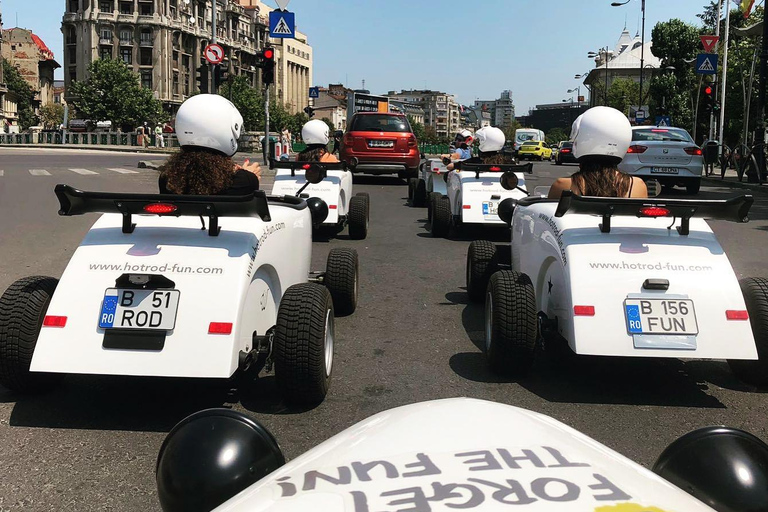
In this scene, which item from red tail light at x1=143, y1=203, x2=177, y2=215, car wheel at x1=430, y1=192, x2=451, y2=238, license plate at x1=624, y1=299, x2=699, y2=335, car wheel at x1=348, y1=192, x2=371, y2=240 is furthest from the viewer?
car wheel at x1=430, y1=192, x2=451, y2=238

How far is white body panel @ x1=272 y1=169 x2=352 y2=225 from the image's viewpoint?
9.59 meters

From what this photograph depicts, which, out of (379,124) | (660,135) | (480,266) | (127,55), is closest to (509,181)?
(480,266)

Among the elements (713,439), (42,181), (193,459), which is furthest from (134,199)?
(42,181)

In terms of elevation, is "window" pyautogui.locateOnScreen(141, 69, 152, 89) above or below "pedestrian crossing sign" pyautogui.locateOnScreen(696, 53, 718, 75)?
above

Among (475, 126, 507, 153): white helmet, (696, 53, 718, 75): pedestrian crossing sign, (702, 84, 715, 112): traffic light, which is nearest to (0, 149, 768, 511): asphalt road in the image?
(475, 126, 507, 153): white helmet

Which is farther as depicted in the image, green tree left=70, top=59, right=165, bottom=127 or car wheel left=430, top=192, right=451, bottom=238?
green tree left=70, top=59, right=165, bottom=127

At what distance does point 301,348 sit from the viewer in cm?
372

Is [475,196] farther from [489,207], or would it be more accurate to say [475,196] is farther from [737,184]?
[737,184]

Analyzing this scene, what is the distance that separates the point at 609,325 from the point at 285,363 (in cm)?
165

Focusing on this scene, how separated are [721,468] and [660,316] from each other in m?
2.33

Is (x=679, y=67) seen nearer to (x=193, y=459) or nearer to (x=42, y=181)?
(x=42, y=181)

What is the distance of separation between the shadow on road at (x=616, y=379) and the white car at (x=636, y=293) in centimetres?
17

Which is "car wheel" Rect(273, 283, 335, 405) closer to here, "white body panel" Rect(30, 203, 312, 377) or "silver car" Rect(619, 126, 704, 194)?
"white body panel" Rect(30, 203, 312, 377)

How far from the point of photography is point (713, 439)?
184 cm
